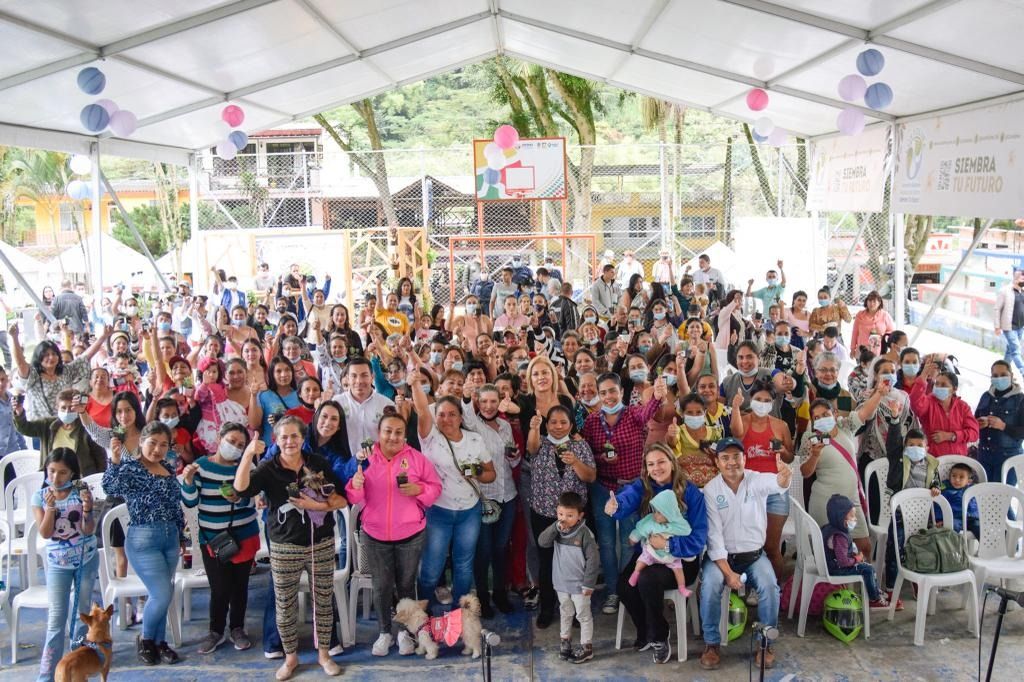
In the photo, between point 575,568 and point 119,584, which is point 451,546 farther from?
point 119,584

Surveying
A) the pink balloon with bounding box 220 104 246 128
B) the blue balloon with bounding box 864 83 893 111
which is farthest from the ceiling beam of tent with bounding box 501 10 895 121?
the pink balloon with bounding box 220 104 246 128

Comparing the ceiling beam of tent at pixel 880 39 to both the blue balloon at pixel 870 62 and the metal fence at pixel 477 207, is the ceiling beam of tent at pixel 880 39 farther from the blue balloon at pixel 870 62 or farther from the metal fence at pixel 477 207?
the metal fence at pixel 477 207

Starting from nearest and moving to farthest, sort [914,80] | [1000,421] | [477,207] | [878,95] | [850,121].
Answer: [1000,421] → [878,95] → [914,80] → [850,121] → [477,207]

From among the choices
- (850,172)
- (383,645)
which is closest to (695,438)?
(383,645)

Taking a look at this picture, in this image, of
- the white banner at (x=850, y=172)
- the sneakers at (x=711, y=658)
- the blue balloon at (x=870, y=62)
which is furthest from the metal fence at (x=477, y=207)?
the sneakers at (x=711, y=658)

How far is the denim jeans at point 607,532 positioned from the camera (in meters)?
5.45

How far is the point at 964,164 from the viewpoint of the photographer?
912 centimetres

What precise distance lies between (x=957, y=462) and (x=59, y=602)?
17.6 ft

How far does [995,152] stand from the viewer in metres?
8.47

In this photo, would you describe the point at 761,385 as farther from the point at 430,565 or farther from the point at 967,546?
the point at 430,565

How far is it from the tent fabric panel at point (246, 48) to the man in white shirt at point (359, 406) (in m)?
4.37

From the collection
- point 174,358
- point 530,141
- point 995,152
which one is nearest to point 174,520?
point 174,358

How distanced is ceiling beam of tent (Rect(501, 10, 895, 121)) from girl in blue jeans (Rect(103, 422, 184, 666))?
799cm

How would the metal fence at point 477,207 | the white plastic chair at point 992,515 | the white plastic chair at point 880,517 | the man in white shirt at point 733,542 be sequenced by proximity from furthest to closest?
the metal fence at point 477,207, the white plastic chair at point 880,517, the white plastic chair at point 992,515, the man in white shirt at point 733,542
